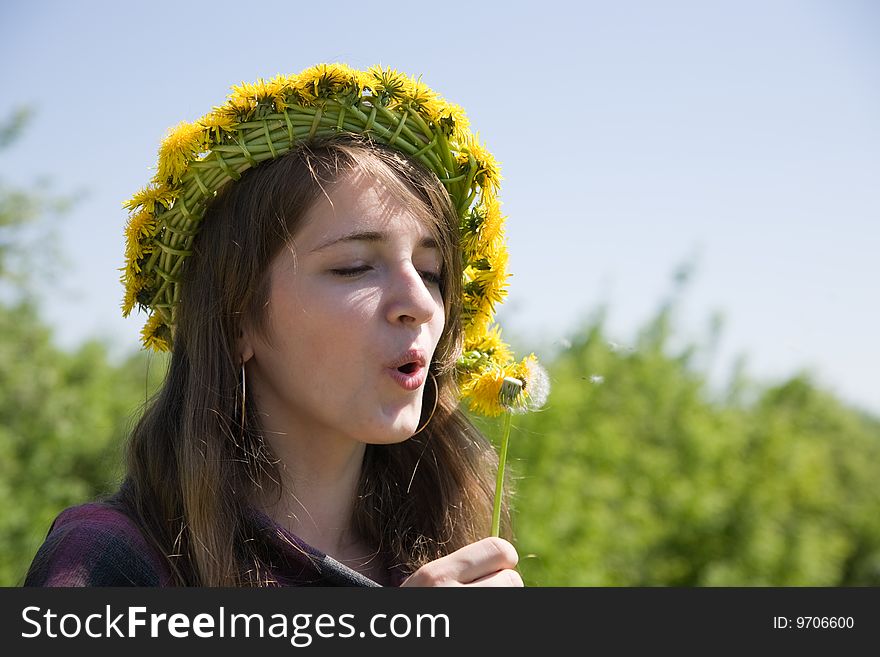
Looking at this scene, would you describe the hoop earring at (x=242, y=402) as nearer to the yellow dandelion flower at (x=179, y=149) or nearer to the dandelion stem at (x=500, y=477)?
the yellow dandelion flower at (x=179, y=149)

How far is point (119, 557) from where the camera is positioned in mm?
1604

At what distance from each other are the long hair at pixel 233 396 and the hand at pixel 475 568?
35cm

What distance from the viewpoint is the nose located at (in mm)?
1719

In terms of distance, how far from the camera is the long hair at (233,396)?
1730mm

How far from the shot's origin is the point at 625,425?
19.9 ft

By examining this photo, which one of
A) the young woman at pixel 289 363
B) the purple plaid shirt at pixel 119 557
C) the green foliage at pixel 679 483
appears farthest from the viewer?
the green foliage at pixel 679 483

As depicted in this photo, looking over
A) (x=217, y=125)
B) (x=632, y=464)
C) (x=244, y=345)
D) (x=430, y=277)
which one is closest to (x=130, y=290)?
(x=244, y=345)

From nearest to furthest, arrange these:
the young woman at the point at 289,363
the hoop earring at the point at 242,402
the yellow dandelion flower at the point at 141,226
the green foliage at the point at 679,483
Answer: the young woman at the point at 289,363, the hoop earring at the point at 242,402, the yellow dandelion flower at the point at 141,226, the green foliage at the point at 679,483

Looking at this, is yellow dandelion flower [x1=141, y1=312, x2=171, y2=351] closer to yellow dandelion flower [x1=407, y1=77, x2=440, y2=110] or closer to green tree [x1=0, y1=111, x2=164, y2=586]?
yellow dandelion flower [x1=407, y1=77, x2=440, y2=110]

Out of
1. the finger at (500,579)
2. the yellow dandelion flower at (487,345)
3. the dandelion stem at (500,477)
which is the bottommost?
the finger at (500,579)

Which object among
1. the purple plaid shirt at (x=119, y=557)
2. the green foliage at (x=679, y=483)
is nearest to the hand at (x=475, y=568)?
the purple plaid shirt at (x=119, y=557)

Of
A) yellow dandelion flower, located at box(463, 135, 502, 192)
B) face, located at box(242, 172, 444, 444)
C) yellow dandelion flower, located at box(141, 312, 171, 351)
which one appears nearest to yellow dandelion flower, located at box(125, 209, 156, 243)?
yellow dandelion flower, located at box(141, 312, 171, 351)

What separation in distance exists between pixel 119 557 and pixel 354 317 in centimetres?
63

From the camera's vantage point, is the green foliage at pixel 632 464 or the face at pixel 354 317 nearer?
the face at pixel 354 317
